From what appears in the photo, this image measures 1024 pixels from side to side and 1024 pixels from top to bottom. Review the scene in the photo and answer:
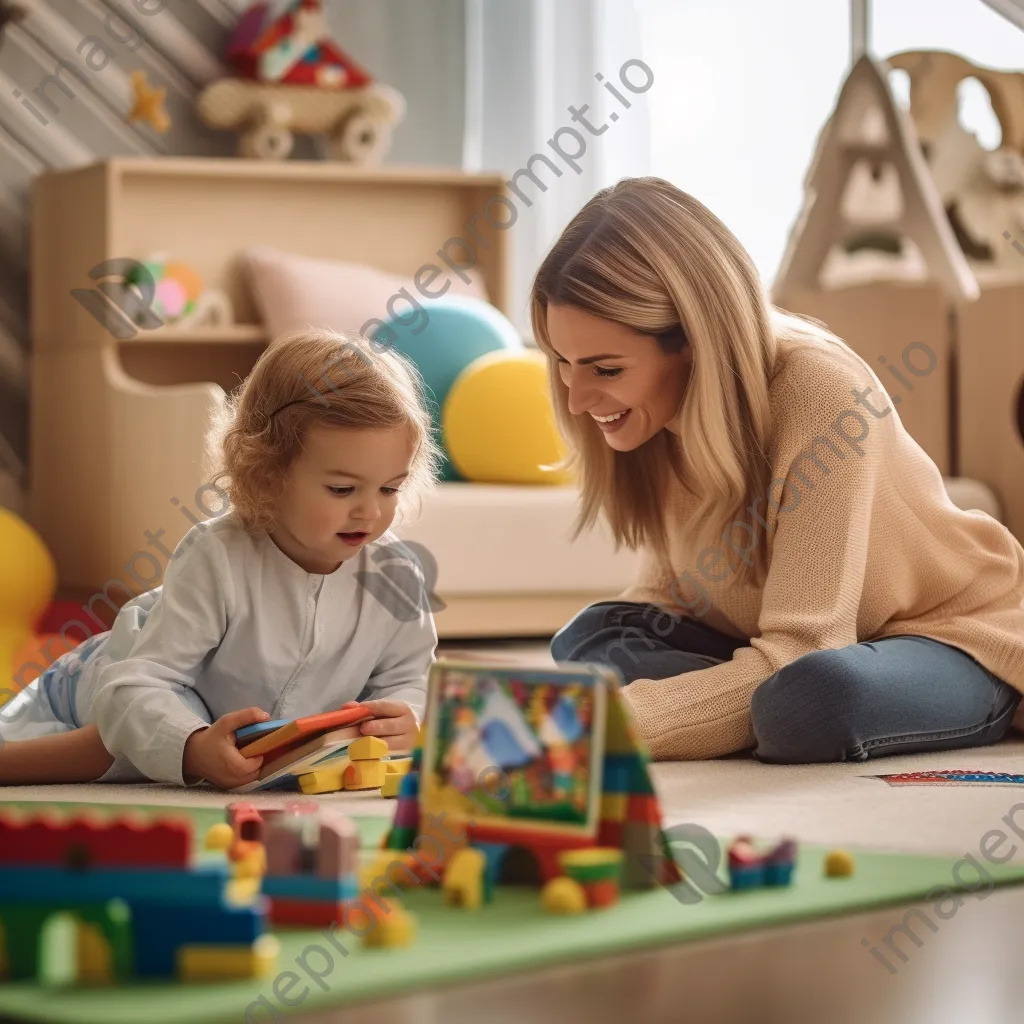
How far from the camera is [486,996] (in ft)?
2.60

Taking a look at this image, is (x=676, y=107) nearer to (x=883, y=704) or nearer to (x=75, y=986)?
(x=883, y=704)

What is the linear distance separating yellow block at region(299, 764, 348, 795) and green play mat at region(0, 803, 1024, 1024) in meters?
0.29

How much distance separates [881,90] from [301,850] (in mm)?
2445

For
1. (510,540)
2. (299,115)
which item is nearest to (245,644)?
(510,540)

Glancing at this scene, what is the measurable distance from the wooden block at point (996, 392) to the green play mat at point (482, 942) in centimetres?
186

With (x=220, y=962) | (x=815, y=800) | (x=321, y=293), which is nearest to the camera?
(x=220, y=962)

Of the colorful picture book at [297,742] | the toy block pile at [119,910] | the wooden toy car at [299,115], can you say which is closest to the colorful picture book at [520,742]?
the toy block pile at [119,910]

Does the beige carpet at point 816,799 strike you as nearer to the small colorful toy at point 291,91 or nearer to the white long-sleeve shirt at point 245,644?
the white long-sleeve shirt at point 245,644

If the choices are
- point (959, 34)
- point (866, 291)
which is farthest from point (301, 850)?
point (959, 34)

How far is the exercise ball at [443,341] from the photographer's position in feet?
9.21

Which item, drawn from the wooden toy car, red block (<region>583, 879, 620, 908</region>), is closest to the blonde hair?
red block (<region>583, 879, 620, 908</region>)

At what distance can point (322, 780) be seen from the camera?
1425mm

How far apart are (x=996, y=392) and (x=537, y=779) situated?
206 cm

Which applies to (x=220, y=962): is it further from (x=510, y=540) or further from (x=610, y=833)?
(x=510, y=540)
